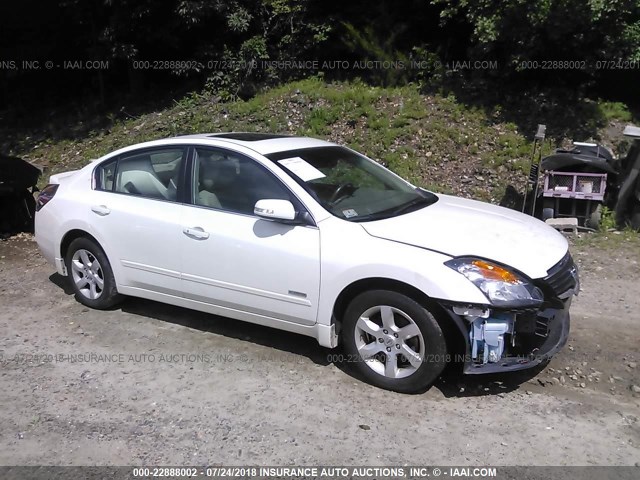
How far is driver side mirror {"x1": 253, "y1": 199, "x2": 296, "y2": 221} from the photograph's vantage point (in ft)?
14.6

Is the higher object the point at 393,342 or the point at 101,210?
the point at 101,210

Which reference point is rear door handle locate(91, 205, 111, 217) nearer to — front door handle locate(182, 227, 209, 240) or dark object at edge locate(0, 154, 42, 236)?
front door handle locate(182, 227, 209, 240)

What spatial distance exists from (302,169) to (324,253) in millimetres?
807

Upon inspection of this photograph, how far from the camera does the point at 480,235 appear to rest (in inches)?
173

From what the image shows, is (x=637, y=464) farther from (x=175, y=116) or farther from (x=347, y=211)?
(x=175, y=116)

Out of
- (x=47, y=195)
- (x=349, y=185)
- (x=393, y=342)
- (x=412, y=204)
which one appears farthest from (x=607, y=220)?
(x=47, y=195)

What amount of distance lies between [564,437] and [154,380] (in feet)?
8.85

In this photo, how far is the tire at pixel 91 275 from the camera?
569 cm

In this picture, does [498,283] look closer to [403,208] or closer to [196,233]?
[403,208]

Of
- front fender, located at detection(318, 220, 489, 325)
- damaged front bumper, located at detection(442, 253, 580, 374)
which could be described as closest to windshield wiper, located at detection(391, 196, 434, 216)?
front fender, located at detection(318, 220, 489, 325)

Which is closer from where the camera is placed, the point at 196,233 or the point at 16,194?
the point at 196,233

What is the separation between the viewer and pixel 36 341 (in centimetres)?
536

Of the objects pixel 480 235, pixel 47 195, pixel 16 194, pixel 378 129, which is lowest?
pixel 16 194

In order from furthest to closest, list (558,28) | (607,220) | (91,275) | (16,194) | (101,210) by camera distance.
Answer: (558,28)
(16,194)
(607,220)
(91,275)
(101,210)
